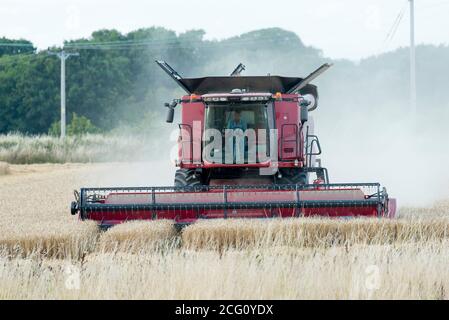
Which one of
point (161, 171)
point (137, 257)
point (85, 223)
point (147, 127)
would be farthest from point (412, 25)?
point (137, 257)

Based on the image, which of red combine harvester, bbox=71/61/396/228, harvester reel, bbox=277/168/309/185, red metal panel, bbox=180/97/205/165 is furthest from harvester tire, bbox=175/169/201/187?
harvester reel, bbox=277/168/309/185

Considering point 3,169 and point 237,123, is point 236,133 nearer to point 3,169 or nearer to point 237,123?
point 237,123

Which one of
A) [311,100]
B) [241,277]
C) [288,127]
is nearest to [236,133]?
[288,127]

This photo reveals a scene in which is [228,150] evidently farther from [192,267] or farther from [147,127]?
[147,127]

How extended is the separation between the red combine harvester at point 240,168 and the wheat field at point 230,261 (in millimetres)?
1185

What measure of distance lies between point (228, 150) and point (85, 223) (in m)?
2.92

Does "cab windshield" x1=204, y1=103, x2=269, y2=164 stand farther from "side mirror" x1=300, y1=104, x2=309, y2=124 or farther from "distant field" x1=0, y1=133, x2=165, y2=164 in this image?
"distant field" x1=0, y1=133, x2=165, y2=164

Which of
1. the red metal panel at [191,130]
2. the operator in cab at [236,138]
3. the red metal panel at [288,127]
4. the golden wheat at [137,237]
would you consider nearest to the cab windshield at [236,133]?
the operator in cab at [236,138]

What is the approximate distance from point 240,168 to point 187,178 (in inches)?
28.6

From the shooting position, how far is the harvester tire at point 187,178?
13797 millimetres

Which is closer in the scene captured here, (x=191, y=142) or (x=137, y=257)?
(x=137, y=257)
